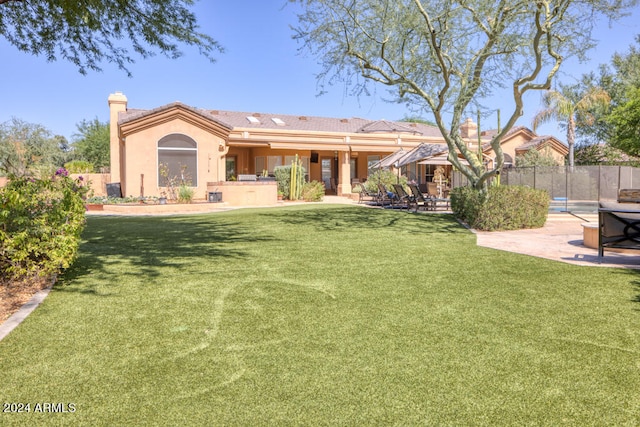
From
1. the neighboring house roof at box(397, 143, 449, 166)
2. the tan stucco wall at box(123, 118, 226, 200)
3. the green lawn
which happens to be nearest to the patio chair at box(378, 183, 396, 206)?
the neighboring house roof at box(397, 143, 449, 166)

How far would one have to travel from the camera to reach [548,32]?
10.3m

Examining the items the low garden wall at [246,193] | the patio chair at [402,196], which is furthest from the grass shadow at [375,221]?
the low garden wall at [246,193]

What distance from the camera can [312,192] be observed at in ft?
76.7

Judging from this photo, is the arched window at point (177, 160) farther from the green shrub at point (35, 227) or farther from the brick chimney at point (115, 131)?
the green shrub at point (35, 227)

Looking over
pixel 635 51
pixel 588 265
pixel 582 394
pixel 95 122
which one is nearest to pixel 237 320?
pixel 582 394

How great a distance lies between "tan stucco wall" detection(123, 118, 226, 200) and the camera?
21.2 metres

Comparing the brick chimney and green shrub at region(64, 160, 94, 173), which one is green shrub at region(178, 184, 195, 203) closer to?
the brick chimney

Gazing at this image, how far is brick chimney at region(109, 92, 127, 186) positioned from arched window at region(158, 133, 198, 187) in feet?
9.65

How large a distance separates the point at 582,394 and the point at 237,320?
2.87 m

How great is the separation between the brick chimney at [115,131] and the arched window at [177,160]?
2.94 meters

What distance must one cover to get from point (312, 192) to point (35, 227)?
60.3 feet

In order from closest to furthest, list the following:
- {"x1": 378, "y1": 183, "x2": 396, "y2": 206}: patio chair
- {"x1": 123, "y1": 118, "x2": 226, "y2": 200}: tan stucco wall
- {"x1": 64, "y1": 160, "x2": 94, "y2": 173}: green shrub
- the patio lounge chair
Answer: the patio lounge chair
{"x1": 378, "y1": 183, "x2": 396, "y2": 206}: patio chair
{"x1": 123, "y1": 118, "x2": 226, "y2": 200}: tan stucco wall
{"x1": 64, "y1": 160, "x2": 94, "y2": 173}: green shrub

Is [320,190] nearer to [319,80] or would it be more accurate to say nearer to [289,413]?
[319,80]

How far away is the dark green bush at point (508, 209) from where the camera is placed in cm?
1122
